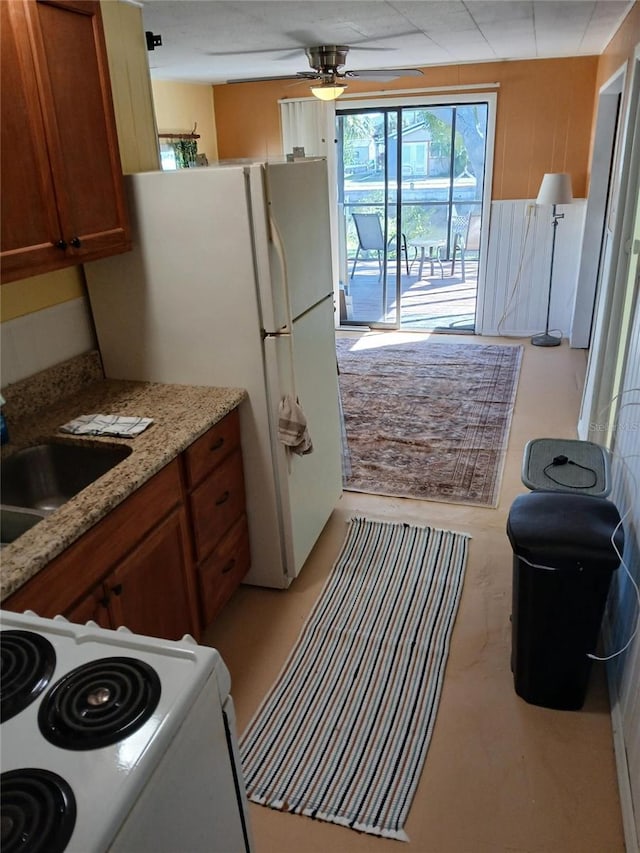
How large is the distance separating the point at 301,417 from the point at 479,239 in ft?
14.4

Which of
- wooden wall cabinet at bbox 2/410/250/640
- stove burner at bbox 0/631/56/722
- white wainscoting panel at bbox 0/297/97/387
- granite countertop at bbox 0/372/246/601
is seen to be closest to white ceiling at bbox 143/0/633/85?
white wainscoting panel at bbox 0/297/97/387

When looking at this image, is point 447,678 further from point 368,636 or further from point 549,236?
point 549,236

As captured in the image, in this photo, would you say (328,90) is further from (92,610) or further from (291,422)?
(92,610)

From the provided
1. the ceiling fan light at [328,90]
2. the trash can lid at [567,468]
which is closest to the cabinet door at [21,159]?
the trash can lid at [567,468]

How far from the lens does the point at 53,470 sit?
2.02 meters

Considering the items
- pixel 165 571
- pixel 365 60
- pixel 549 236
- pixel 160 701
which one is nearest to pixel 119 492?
pixel 165 571

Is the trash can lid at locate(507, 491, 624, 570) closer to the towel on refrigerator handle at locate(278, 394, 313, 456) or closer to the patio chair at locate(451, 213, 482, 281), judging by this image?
the towel on refrigerator handle at locate(278, 394, 313, 456)

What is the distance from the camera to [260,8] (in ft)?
9.39

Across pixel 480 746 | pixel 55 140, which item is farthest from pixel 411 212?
pixel 480 746

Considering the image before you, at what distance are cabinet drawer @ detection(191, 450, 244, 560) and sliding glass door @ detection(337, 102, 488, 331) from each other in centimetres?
437

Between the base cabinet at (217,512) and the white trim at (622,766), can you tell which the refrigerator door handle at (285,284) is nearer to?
the base cabinet at (217,512)

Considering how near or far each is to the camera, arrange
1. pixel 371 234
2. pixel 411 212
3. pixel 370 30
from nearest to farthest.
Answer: pixel 370 30 → pixel 411 212 → pixel 371 234

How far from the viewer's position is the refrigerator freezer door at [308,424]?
2358 millimetres

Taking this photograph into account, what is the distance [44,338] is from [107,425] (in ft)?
1.48
